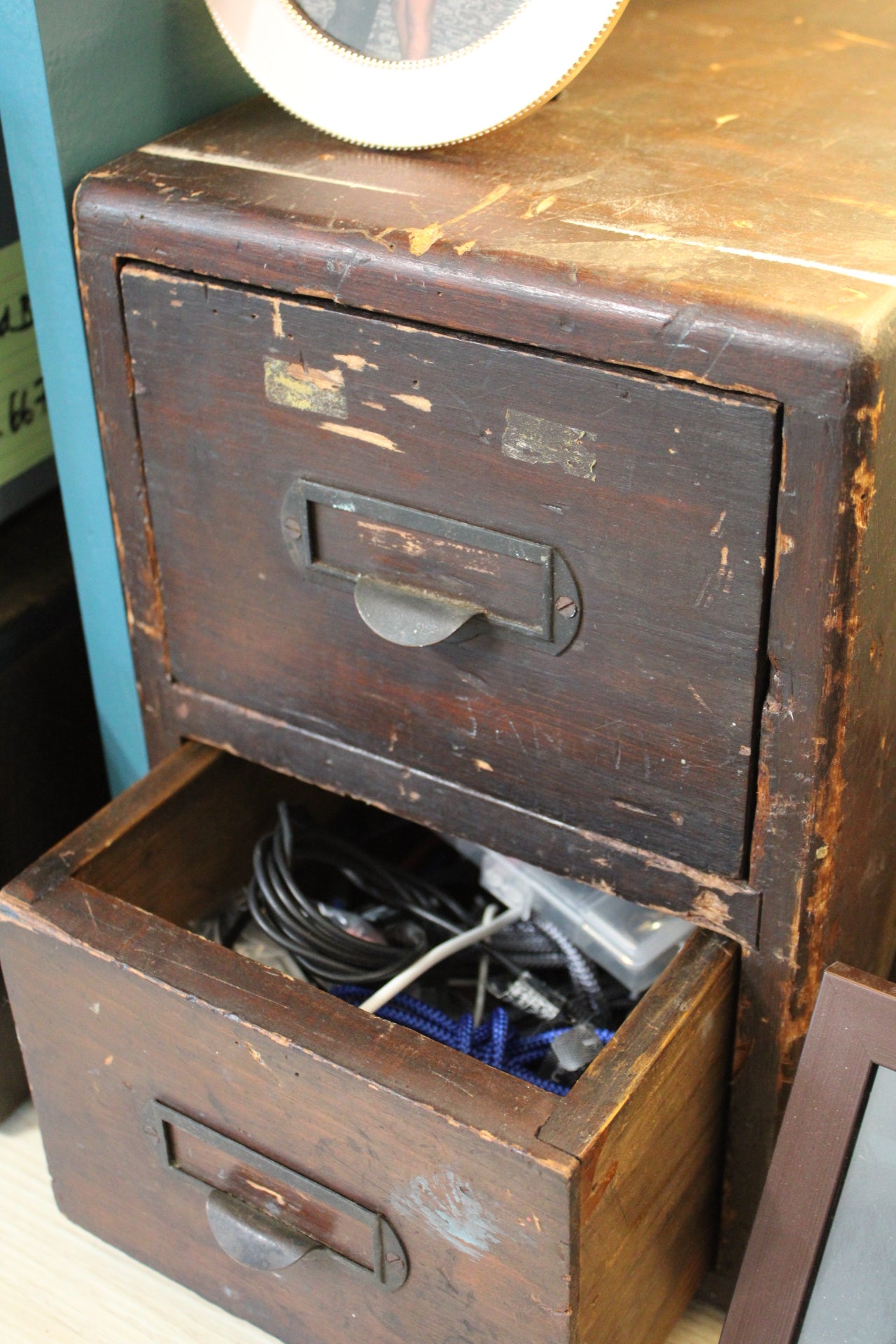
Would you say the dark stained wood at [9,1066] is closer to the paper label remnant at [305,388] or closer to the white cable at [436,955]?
the white cable at [436,955]

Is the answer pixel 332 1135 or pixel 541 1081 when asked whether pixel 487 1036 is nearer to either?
pixel 541 1081

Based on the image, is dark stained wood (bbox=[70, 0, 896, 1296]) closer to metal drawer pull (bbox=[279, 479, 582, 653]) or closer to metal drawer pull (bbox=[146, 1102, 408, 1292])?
metal drawer pull (bbox=[279, 479, 582, 653])

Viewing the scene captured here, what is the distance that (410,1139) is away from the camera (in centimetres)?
70

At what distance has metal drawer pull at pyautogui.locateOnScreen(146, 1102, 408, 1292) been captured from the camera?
75 centimetres

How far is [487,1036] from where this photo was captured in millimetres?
892

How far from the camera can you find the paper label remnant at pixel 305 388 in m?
0.74

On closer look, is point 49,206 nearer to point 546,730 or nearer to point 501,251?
point 501,251

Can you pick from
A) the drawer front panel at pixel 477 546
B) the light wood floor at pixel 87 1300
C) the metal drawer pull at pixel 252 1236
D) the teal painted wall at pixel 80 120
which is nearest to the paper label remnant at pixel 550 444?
the drawer front panel at pixel 477 546

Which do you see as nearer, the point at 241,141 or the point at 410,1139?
the point at 410,1139

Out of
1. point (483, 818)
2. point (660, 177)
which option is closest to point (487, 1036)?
point (483, 818)

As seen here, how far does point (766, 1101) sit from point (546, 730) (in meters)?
0.23

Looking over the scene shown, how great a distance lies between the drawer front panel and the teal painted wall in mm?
68

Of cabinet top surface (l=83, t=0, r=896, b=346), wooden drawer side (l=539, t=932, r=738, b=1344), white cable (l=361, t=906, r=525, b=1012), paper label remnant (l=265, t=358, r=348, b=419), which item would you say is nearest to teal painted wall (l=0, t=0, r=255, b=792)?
cabinet top surface (l=83, t=0, r=896, b=346)

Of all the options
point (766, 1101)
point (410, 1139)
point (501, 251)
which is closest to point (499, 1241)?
point (410, 1139)
